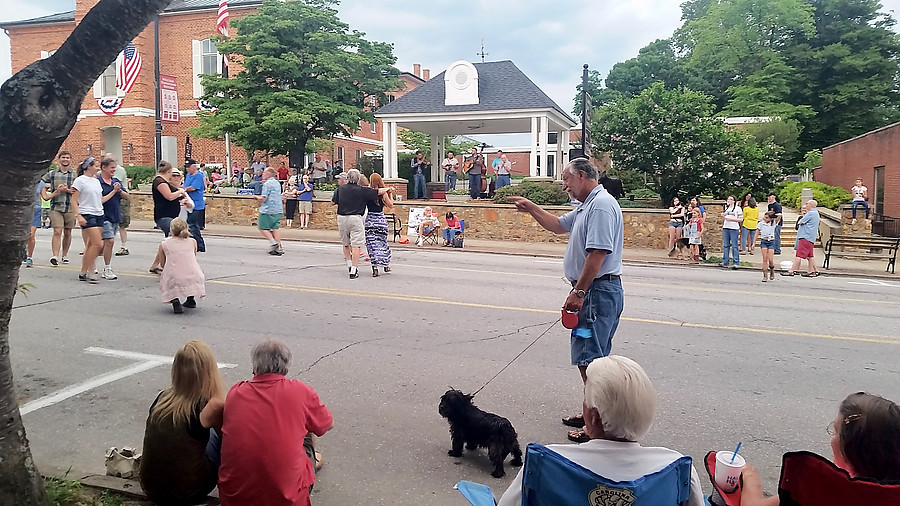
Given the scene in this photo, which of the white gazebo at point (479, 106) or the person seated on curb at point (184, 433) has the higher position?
the white gazebo at point (479, 106)

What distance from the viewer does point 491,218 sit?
23438 millimetres

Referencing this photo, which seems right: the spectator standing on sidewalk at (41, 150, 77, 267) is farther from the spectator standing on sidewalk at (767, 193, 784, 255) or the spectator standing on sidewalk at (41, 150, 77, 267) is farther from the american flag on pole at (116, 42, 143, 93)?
the american flag on pole at (116, 42, 143, 93)

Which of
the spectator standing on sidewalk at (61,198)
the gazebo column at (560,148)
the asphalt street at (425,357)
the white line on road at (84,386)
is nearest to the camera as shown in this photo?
the asphalt street at (425,357)

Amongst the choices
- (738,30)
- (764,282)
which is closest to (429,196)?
(764,282)

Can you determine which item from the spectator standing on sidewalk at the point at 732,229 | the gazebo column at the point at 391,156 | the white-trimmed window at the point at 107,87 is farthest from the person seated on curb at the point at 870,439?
the white-trimmed window at the point at 107,87

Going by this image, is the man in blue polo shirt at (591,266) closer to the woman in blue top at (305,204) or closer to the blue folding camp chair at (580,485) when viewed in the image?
the blue folding camp chair at (580,485)

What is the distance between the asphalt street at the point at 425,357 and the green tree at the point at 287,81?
19505 mm

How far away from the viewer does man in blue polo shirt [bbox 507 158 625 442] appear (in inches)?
187

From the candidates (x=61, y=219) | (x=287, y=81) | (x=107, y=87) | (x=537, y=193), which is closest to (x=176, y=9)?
(x=107, y=87)

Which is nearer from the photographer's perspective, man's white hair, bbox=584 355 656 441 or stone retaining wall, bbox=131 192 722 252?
man's white hair, bbox=584 355 656 441

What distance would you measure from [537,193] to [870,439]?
75.1 ft

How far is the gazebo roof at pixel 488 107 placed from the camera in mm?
27906

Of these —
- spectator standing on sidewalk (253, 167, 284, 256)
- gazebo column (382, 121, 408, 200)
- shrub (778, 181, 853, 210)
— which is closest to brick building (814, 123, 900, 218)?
shrub (778, 181, 853, 210)

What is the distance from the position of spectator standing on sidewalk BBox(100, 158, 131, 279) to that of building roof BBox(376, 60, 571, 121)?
18.4m
